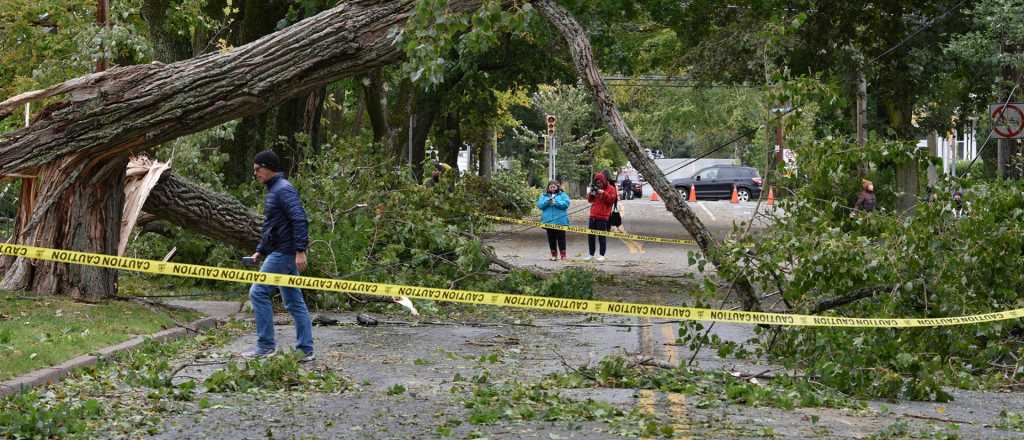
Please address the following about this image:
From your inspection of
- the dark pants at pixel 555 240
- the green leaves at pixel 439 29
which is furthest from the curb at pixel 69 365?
the dark pants at pixel 555 240

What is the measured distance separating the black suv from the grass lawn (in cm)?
5348

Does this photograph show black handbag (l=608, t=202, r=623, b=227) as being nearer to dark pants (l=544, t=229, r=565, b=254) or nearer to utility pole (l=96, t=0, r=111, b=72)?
dark pants (l=544, t=229, r=565, b=254)

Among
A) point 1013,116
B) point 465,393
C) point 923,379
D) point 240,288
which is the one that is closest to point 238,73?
point 240,288

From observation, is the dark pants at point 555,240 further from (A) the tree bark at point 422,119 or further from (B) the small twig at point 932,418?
(B) the small twig at point 932,418

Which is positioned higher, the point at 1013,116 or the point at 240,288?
the point at 1013,116

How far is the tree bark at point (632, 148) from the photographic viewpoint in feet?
35.0

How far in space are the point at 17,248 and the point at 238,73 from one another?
2768 millimetres

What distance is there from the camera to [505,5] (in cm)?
1189

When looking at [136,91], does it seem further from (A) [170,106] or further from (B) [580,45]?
(B) [580,45]

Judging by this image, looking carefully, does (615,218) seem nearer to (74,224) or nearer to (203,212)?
(203,212)

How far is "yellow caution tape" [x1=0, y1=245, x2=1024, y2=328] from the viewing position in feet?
31.1

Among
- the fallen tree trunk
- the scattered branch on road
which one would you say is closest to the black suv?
the fallen tree trunk

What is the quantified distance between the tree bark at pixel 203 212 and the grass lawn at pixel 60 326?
4.66 ft

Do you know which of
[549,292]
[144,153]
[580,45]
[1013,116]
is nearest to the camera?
[580,45]
